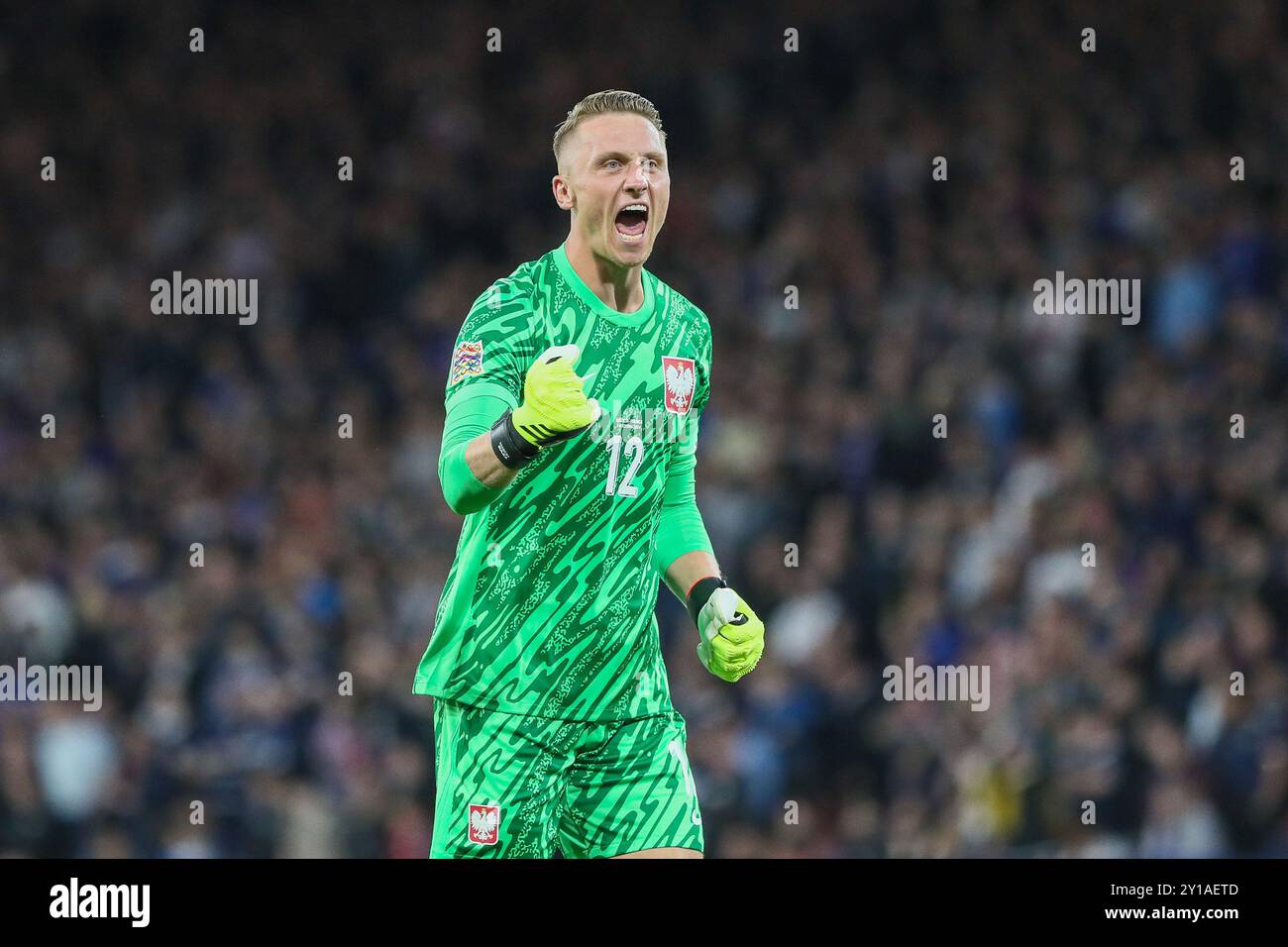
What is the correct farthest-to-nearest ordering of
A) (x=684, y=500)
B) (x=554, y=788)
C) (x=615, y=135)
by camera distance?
(x=684, y=500) → (x=615, y=135) → (x=554, y=788)

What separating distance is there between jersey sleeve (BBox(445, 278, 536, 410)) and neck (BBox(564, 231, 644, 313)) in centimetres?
17

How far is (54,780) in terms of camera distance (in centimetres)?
946

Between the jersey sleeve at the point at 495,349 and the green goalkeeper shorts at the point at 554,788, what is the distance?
76cm

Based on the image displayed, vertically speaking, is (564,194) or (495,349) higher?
(564,194)

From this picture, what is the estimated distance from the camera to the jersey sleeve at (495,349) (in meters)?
4.34

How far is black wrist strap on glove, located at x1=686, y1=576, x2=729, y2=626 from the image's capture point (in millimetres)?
4664

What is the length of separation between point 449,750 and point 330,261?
Answer: 781 centimetres

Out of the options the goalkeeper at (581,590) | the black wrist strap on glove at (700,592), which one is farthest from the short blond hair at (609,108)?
the black wrist strap on glove at (700,592)

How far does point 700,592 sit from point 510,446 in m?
0.85

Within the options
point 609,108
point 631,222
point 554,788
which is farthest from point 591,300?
point 554,788

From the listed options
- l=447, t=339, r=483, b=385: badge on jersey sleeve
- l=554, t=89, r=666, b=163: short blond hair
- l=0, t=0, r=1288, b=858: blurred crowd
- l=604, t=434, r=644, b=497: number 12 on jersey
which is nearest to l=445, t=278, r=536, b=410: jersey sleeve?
l=447, t=339, r=483, b=385: badge on jersey sleeve

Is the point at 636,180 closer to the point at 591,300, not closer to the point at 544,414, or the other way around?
the point at 591,300

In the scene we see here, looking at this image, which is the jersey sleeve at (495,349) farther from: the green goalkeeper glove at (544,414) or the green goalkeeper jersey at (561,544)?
the green goalkeeper glove at (544,414)

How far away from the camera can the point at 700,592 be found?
469 cm
